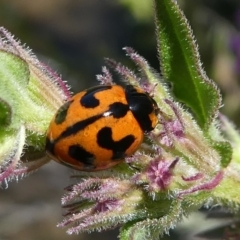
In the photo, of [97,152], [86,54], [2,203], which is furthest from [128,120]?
[86,54]

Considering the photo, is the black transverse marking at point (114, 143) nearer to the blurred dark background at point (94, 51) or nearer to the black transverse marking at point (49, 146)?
the black transverse marking at point (49, 146)

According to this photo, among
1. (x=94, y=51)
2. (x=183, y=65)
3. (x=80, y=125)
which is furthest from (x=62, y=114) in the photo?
(x=94, y=51)

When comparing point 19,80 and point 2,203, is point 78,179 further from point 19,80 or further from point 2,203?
point 2,203

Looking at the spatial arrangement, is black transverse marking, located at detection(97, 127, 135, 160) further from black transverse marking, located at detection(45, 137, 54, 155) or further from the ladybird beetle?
black transverse marking, located at detection(45, 137, 54, 155)

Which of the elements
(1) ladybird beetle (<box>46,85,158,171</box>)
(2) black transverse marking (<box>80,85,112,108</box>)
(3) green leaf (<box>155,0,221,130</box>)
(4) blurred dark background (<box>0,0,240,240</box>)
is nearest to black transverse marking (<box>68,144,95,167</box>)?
(1) ladybird beetle (<box>46,85,158,171</box>)

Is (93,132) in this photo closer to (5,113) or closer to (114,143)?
(114,143)

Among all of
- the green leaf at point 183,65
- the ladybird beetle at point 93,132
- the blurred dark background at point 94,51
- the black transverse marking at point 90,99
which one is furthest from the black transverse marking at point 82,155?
the blurred dark background at point 94,51
